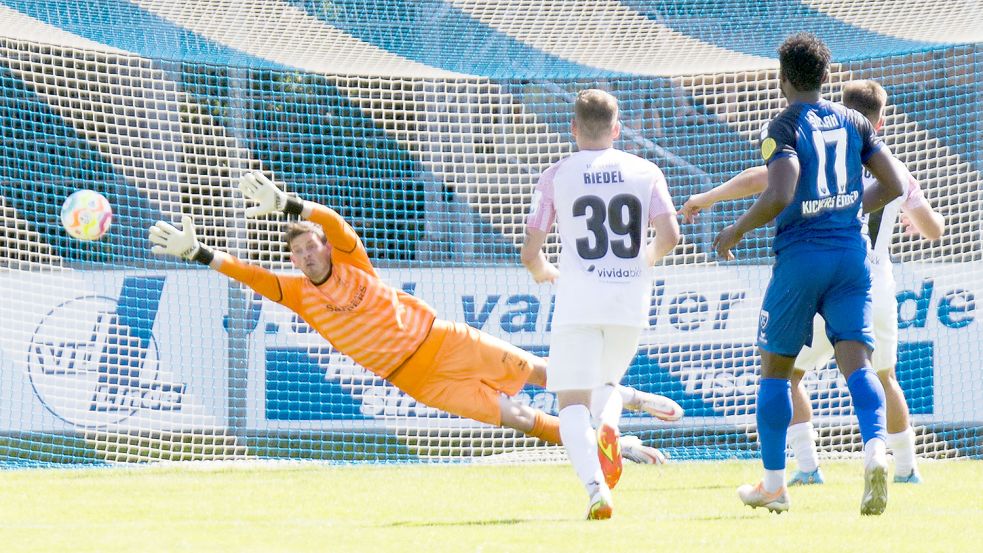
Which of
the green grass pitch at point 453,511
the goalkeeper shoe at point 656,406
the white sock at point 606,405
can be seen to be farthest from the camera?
the goalkeeper shoe at point 656,406

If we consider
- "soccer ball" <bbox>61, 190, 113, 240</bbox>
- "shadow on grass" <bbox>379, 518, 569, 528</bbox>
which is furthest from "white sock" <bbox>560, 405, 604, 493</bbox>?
"soccer ball" <bbox>61, 190, 113, 240</bbox>

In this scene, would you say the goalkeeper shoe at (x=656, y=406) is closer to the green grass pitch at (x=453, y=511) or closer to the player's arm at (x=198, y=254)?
the green grass pitch at (x=453, y=511)

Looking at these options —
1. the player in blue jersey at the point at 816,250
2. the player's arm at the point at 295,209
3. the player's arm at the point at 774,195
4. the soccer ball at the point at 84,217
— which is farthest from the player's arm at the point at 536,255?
the soccer ball at the point at 84,217

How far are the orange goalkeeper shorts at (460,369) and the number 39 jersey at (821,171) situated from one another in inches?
93.8

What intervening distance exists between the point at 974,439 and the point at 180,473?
5144 mm

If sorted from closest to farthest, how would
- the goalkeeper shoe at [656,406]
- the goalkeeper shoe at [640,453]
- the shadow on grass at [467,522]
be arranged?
the shadow on grass at [467,522], the goalkeeper shoe at [640,453], the goalkeeper shoe at [656,406]

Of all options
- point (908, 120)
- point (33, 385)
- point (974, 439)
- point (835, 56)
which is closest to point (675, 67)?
point (835, 56)

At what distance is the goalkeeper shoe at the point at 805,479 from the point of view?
620cm

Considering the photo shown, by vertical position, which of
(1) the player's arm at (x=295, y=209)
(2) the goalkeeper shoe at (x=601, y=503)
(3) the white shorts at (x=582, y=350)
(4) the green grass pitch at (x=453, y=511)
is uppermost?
(1) the player's arm at (x=295, y=209)

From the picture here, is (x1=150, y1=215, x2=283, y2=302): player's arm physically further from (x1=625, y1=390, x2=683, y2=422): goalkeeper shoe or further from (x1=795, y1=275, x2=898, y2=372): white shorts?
(x1=795, y1=275, x2=898, y2=372): white shorts

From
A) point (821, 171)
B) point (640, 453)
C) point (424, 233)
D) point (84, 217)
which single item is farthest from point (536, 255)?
point (424, 233)

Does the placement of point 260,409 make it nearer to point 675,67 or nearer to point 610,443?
point 675,67

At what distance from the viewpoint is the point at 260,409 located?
30.6 feet

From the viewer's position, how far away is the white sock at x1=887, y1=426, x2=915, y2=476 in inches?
240
